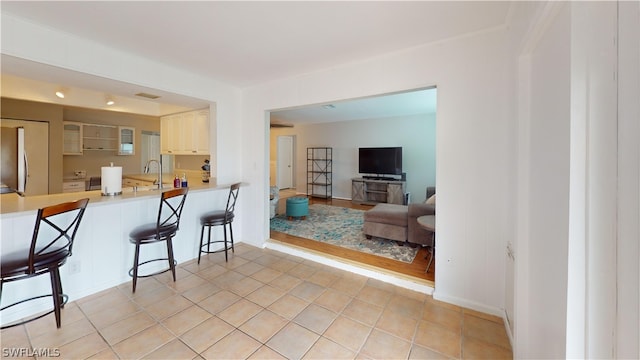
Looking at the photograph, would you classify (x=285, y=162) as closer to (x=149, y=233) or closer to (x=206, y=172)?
(x=206, y=172)

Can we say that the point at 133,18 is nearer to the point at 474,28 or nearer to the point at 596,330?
the point at 474,28

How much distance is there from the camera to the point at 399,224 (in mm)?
3691

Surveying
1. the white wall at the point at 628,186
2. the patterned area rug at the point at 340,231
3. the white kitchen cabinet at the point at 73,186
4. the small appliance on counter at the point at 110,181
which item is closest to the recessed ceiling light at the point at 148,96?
the small appliance on counter at the point at 110,181

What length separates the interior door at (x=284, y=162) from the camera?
888cm

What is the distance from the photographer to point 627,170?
669 mm

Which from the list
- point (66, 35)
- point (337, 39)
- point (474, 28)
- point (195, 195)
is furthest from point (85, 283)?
point (474, 28)

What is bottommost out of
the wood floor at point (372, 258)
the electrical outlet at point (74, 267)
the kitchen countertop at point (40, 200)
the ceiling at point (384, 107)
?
A: the wood floor at point (372, 258)

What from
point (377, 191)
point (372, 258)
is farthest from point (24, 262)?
point (377, 191)

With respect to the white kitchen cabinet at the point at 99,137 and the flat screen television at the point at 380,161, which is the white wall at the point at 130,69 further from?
the flat screen television at the point at 380,161

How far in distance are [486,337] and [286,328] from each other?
1509mm

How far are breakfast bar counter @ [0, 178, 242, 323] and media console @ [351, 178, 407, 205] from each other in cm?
503

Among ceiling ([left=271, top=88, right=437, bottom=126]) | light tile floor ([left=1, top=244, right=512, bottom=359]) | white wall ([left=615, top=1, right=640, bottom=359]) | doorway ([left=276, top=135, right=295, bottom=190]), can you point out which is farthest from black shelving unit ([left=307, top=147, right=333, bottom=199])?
white wall ([left=615, top=1, right=640, bottom=359])

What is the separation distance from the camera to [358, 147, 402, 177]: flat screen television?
6656mm

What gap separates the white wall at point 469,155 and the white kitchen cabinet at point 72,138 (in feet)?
21.1
